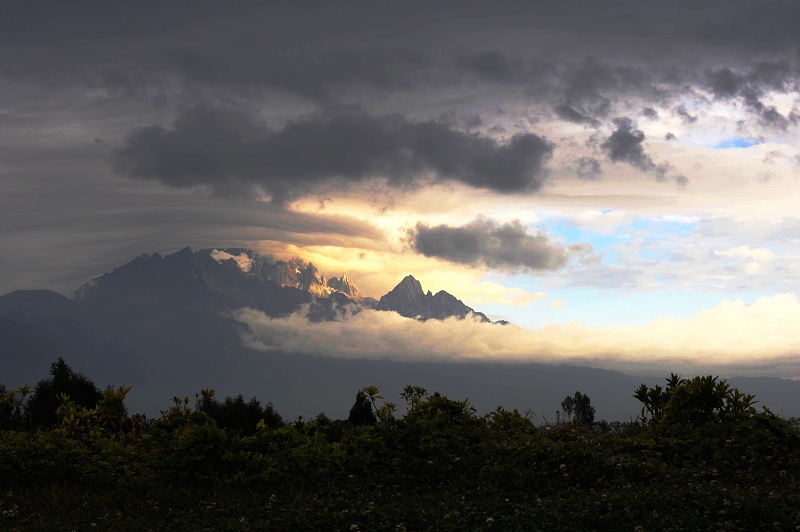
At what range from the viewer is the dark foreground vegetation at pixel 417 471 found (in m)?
11.7

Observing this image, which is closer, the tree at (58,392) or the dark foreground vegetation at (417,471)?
the dark foreground vegetation at (417,471)

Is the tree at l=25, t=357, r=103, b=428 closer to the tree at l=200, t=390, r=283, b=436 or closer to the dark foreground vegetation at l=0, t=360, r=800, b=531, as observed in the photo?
the tree at l=200, t=390, r=283, b=436

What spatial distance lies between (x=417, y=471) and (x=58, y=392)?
104 ft

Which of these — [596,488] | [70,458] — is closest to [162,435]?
[70,458]

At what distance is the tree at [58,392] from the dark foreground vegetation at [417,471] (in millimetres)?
24234

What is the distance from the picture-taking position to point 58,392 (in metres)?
40.0

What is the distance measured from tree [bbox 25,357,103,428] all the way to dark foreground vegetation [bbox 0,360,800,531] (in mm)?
24234

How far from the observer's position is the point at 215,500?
13.2m

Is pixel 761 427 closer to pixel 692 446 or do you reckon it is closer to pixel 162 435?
pixel 692 446

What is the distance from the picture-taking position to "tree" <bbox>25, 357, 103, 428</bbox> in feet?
130

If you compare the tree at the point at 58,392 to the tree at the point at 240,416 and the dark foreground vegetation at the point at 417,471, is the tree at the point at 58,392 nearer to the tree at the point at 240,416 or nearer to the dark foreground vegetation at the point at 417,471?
the tree at the point at 240,416

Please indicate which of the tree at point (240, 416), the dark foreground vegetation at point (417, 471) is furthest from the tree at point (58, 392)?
the dark foreground vegetation at point (417, 471)

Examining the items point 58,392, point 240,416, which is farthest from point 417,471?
point 58,392

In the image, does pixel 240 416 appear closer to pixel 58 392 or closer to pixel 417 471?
pixel 58 392
